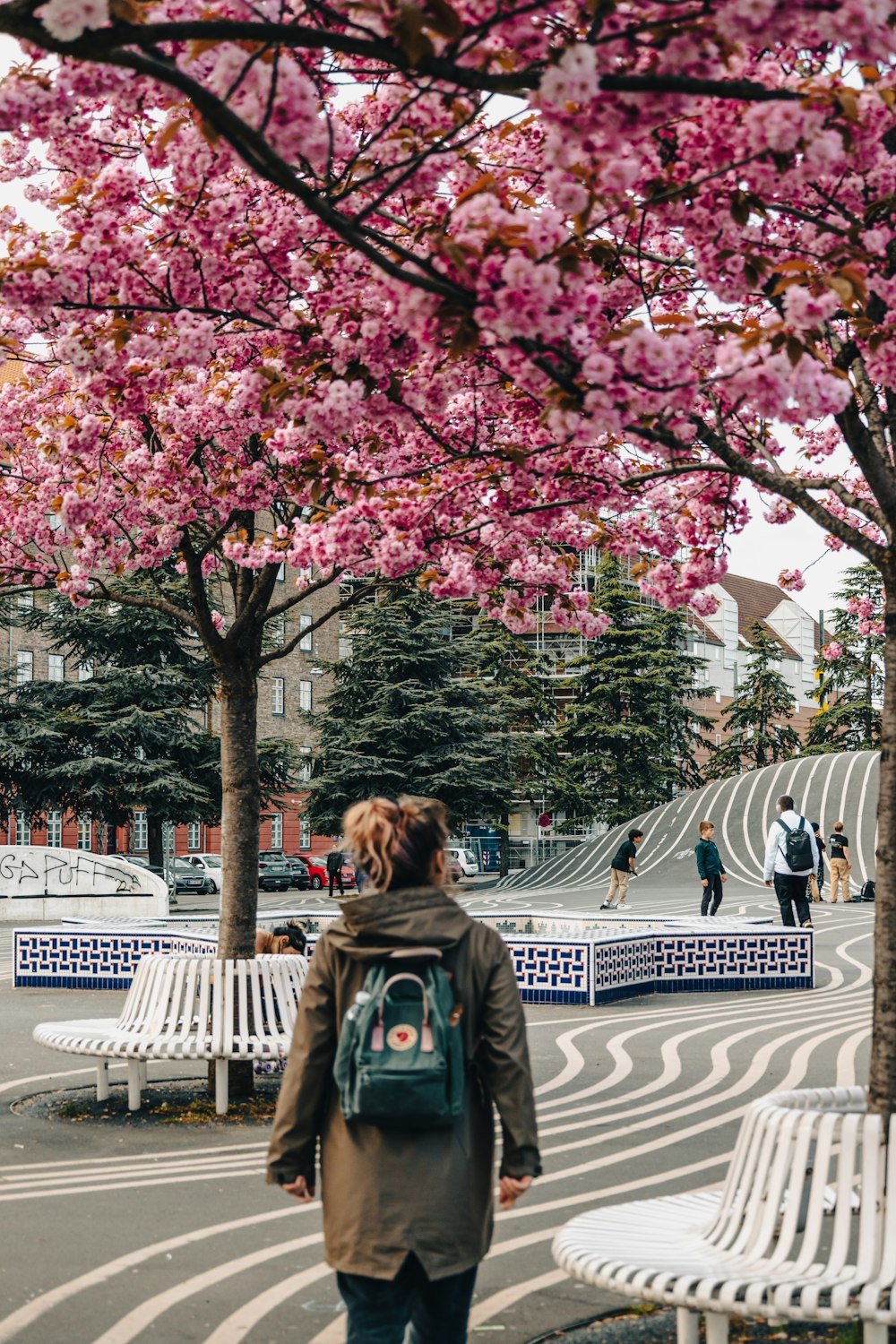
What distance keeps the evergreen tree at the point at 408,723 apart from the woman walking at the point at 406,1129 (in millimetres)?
43132

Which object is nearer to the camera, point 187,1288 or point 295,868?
point 187,1288

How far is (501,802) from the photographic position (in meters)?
49.2

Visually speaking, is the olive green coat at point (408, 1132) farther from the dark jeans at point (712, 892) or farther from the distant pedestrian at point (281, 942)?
the dark jeans at point (712, 892)

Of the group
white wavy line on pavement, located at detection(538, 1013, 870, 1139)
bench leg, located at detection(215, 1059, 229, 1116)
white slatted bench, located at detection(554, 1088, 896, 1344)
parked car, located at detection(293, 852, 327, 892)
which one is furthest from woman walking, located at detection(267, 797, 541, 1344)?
Answer: parked car, located at detection(293, 852, 327, 892)

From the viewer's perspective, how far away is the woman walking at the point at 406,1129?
377 cm

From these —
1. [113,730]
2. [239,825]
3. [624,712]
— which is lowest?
[239,825]

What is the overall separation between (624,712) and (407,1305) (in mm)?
56333

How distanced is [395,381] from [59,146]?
2009 mm

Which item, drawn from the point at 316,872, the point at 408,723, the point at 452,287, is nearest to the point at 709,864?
the point at 452,287

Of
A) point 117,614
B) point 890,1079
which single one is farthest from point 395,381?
point 117,614

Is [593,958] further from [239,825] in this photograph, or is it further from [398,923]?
[398,923]

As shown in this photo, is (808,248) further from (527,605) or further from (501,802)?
(501,802)

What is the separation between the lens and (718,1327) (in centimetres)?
469

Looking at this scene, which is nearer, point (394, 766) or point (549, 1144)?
point (549, 1144)
